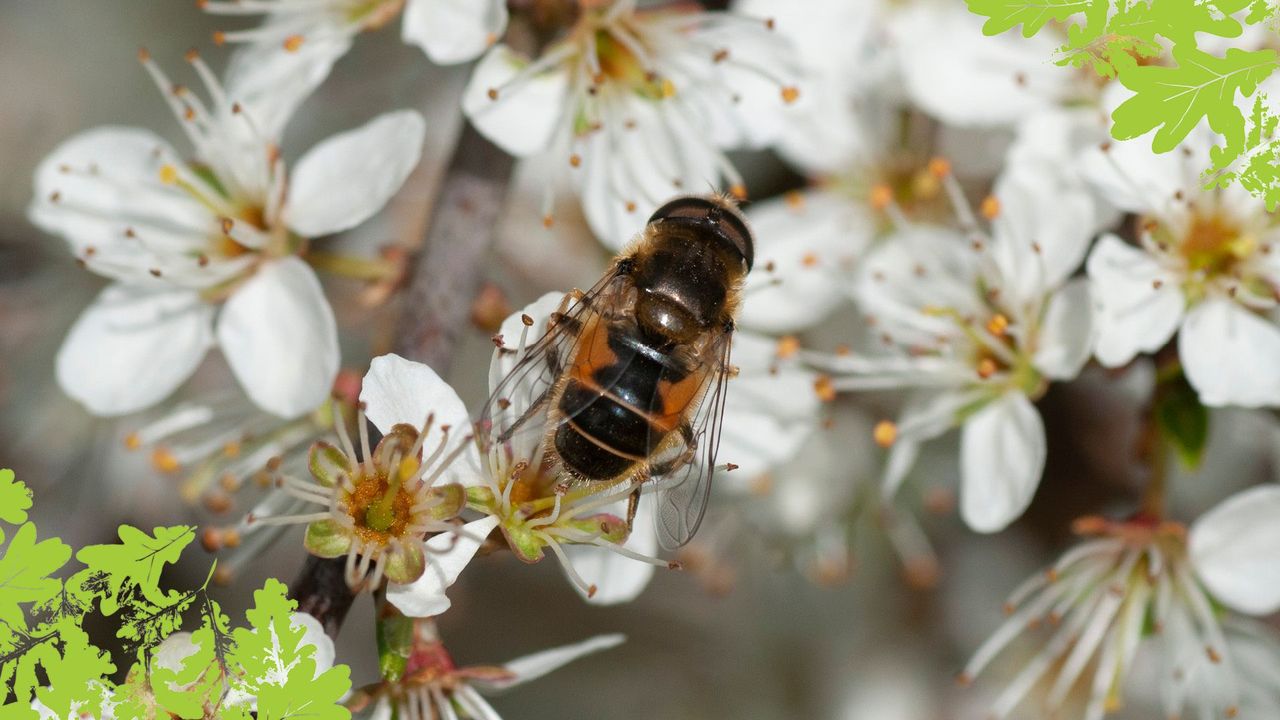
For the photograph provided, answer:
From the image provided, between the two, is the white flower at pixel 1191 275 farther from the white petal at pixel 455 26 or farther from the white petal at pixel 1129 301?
the white petal at pixel 455 26

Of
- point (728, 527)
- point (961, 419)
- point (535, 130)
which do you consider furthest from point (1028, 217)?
point (728, 527)

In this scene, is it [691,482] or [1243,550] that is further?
[1243,550]

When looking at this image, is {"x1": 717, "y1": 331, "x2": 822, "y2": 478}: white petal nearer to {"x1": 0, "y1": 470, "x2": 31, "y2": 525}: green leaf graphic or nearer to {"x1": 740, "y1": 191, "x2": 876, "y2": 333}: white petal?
{"x1": 740, "y1": 191, "x2": 876, "y2": 333}: white petal

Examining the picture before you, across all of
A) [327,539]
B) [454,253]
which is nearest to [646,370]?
[327,539]

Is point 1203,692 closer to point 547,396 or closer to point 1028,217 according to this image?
point 1028,217

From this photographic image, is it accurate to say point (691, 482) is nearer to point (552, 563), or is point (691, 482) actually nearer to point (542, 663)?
point (542, 663)

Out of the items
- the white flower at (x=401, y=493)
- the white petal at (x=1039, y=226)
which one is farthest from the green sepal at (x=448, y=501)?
the white petal at (x=1039, y=226)
